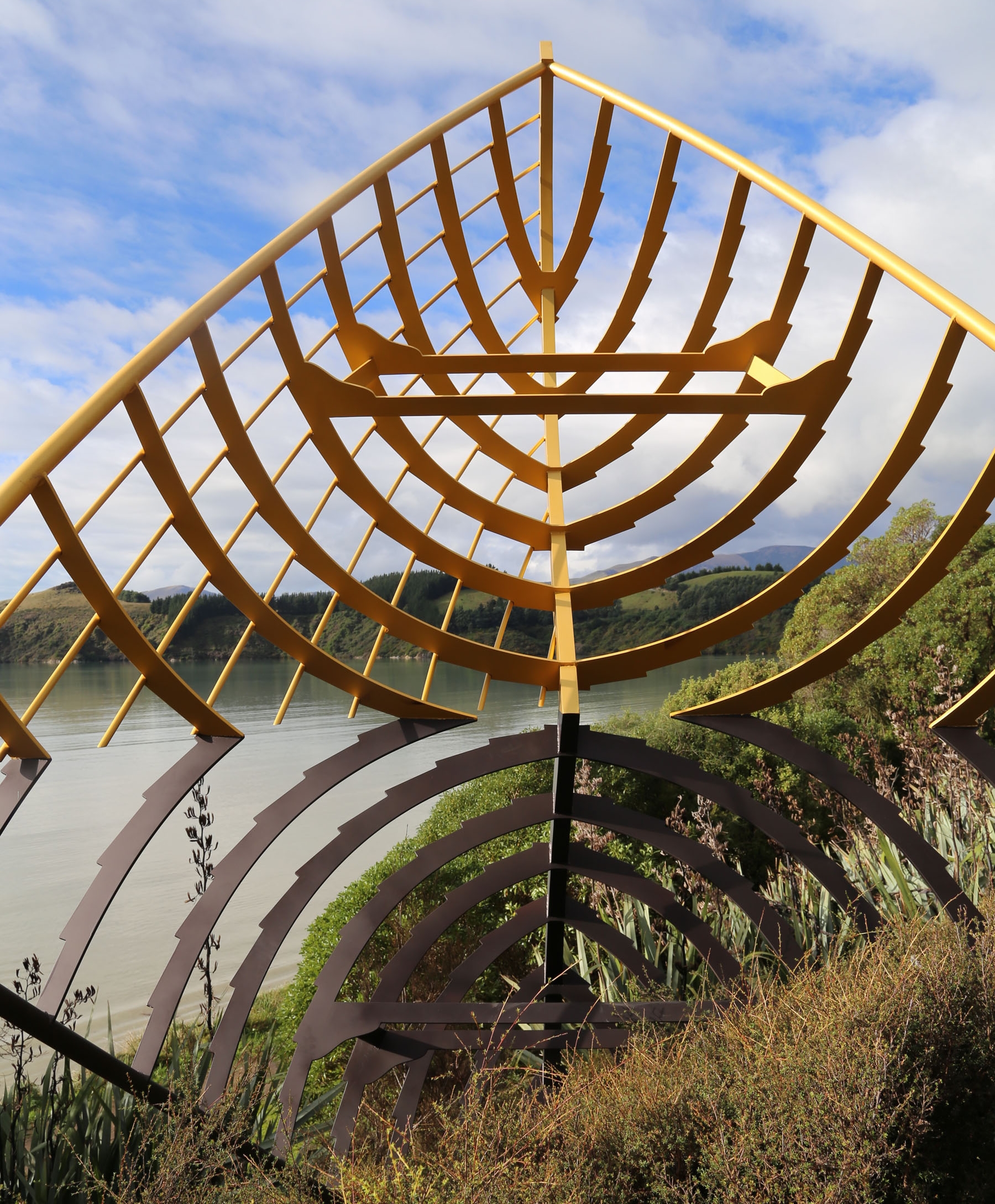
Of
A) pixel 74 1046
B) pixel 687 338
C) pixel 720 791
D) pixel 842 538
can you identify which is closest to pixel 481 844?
pixel 720 791

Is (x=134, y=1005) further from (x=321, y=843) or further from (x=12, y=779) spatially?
(x=12, y=779)

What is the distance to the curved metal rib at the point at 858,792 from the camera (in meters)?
3.41

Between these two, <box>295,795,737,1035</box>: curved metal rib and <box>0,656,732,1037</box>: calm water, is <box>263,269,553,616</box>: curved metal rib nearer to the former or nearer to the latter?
<box>295,795,737,1035</box>: curved metal rib

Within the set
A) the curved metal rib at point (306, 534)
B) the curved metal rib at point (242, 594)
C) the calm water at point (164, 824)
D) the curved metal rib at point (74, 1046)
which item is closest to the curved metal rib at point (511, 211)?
the curved metal rib at point (306, 534)

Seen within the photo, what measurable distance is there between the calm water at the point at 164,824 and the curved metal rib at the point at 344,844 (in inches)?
130

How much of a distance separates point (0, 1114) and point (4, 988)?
1494 millimetres

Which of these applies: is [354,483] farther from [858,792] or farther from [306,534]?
[858,792]

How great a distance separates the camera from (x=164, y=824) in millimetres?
13305

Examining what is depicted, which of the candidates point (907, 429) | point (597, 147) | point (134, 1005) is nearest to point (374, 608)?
point (907, 429)

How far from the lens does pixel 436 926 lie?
3.60m

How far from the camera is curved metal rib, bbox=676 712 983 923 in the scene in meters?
3.41

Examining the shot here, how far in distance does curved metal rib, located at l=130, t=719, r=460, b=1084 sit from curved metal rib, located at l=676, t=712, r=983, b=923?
125 centimetres

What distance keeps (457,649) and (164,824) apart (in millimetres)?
11665

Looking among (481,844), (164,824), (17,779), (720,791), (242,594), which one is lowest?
(164,824)
